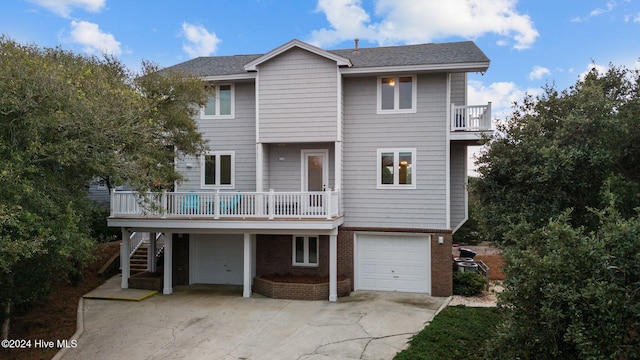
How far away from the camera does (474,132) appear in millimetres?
12703

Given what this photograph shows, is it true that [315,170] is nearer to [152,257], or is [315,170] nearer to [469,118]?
[469,118]

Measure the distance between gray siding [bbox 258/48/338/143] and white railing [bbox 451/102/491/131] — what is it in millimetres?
4089

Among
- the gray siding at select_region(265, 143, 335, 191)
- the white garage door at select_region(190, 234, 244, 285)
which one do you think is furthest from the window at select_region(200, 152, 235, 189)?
the white garage door at select_region(190, 234, 244, 285)

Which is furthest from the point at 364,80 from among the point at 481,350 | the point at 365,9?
the point at 481,350

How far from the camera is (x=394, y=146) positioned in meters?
13.2

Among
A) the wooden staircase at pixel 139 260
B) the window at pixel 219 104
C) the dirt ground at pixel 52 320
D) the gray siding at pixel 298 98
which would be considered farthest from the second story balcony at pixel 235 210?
the wooden staircase at pixel 139 260

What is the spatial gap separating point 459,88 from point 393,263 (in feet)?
22.5

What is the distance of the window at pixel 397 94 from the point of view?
13109 mm

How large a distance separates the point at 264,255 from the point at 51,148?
8728mm

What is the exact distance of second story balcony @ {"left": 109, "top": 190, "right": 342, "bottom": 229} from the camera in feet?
39.2

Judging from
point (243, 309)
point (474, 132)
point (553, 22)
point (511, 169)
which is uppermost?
point (553, 22)

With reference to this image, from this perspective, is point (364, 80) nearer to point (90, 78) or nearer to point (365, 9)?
point (365, 9)

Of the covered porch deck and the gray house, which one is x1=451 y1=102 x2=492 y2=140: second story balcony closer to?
the gray house

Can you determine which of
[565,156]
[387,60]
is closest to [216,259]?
[387,60]
